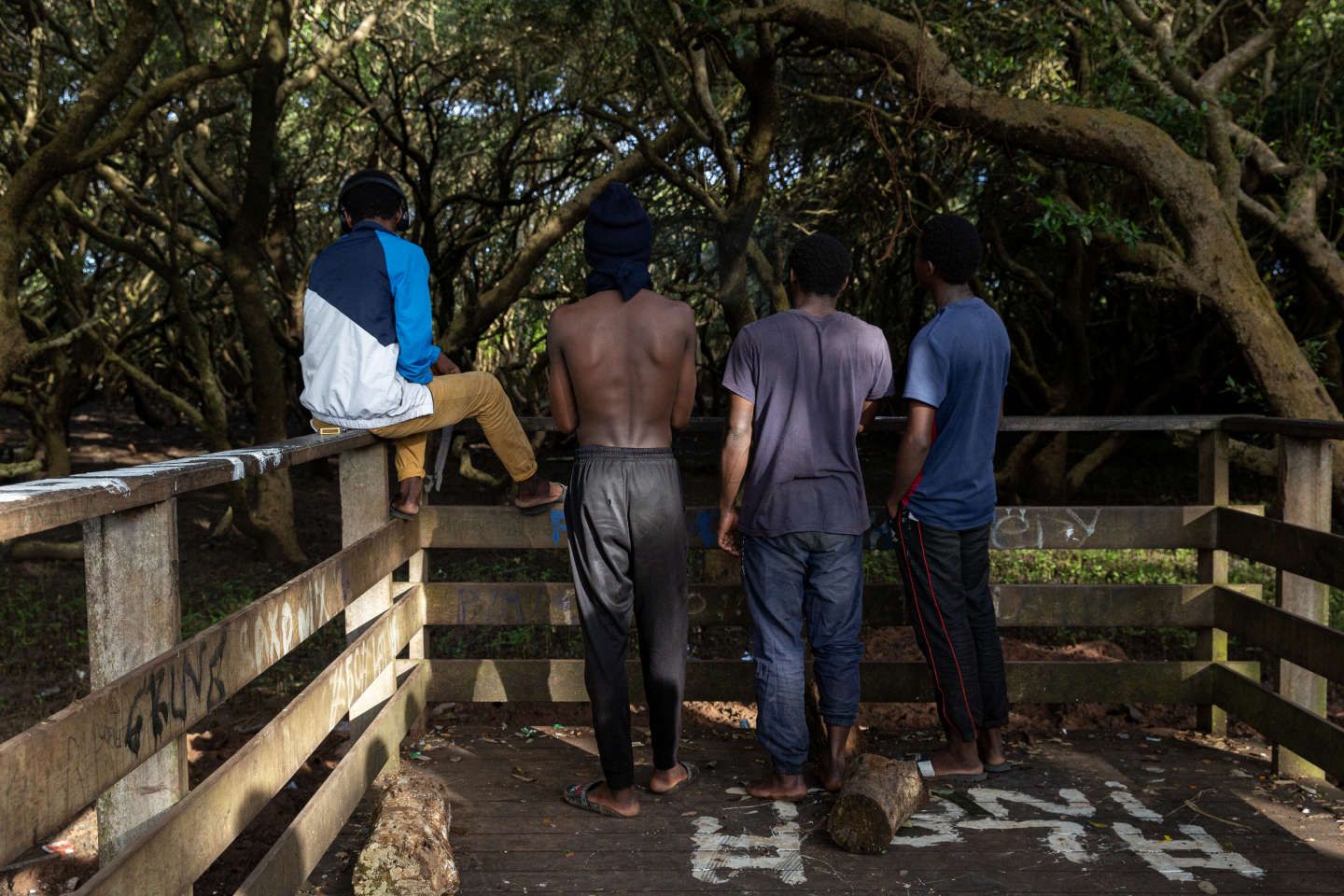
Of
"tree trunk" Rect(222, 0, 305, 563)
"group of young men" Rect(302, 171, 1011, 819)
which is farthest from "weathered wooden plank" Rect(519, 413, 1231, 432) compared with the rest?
"tree trunk" Rect(222, 0, 305, 563)

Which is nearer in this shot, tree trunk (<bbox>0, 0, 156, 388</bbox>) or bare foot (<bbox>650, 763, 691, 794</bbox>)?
bare foot (<bbox>650, 763, 691, 794</bbox>)

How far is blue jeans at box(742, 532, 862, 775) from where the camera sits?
14.5 feet

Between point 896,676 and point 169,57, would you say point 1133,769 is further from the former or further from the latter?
point 169,57

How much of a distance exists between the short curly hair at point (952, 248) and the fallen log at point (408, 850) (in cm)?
257

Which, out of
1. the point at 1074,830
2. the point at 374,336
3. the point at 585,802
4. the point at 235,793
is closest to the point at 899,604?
the point at 1074,830

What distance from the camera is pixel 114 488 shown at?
230 cm

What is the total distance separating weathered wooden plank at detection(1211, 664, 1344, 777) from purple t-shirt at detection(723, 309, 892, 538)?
175 centimetres

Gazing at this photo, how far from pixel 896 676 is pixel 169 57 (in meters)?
10.1

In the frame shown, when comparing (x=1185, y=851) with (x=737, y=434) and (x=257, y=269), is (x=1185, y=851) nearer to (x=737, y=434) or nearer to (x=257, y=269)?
(x=737, y=434)

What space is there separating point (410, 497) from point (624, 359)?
108 centimetres

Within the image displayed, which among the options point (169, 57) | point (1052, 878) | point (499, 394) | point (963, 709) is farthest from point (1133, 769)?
point (169, 57)

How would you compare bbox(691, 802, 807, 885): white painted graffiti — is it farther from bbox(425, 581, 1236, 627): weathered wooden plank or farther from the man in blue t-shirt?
bbox(425, 581, 1236, 627): weathered wooden plank

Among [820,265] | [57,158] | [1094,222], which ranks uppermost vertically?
[57,158]

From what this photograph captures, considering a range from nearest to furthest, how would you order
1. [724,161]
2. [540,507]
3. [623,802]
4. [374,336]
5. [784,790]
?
[374,336], [623,802], [784,790], [540,507], [724,161]
